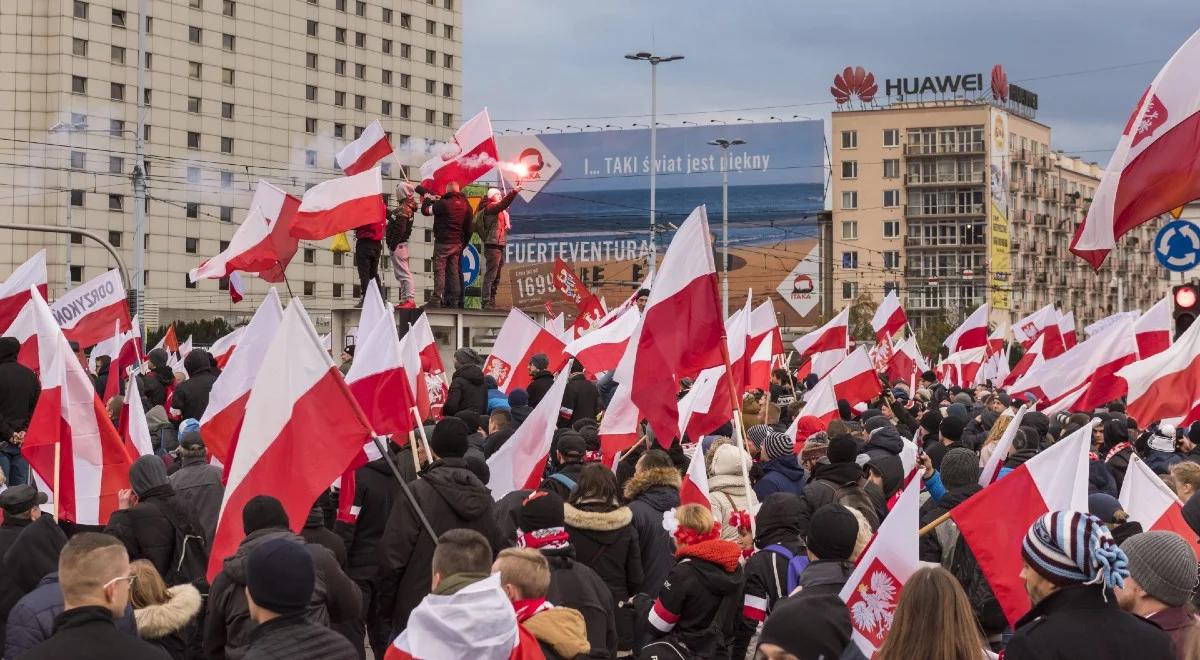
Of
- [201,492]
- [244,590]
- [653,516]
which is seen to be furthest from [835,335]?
[244,590]

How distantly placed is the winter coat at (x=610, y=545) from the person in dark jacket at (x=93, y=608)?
10.3ft

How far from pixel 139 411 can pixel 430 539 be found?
2914 mm

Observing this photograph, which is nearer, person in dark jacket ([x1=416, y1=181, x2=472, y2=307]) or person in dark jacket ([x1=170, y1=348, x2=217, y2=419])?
person in dark jacket ([x1=170, y1=348, x2=217, y2=419])

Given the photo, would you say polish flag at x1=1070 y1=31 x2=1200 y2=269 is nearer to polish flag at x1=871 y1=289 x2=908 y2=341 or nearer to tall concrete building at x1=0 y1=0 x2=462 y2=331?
polish flag at x1=871 y1=289 x2=908 y2=341

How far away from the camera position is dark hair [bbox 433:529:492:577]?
19.5 ft

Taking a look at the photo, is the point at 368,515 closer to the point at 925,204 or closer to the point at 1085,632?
the point at 1085,632

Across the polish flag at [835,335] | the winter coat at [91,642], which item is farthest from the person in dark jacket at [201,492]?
the polish flag at [835,335]

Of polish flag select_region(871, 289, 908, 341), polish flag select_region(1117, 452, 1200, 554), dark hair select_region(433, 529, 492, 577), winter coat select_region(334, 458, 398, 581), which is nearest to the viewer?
dark hair select_region(433, 529, 492, 577)

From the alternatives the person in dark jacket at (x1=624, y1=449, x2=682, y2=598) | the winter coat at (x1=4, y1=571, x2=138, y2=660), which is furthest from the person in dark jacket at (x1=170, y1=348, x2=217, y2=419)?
the winter coat at (x1=4, y1=571, x2=138, y2=660)

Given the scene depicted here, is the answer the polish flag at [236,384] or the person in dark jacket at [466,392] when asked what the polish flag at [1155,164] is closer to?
the polish flag at [236,384]

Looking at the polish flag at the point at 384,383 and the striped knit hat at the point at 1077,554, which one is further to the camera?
the polish flag at the point at 384,383

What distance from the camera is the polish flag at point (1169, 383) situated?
12578 millimetres

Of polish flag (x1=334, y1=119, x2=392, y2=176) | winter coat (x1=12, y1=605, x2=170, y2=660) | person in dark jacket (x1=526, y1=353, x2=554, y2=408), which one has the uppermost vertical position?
polish flag (x1=334, y1=119, x2=392, y2=176)

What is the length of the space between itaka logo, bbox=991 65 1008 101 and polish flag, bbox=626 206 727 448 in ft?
375
